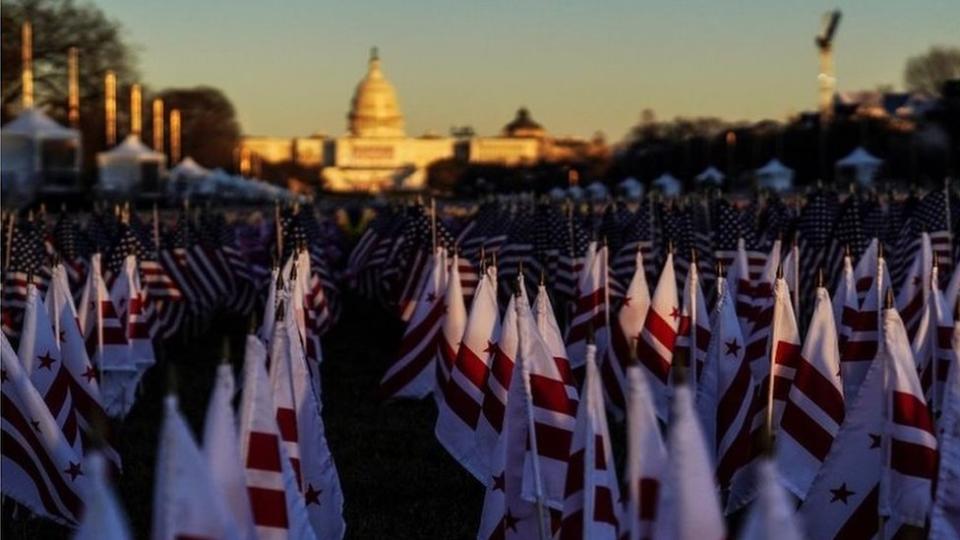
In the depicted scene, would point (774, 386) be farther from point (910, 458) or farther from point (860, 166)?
point (860, 166)

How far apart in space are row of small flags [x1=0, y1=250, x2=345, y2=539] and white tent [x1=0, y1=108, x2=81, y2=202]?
120ft

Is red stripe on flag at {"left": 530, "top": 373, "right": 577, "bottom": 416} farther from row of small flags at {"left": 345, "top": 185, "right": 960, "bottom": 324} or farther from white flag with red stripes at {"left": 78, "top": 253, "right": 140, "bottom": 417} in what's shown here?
row of small flags at {"left": 345, "top": 185, "right": 960, "bottom": 324}

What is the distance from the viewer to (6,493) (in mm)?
10312

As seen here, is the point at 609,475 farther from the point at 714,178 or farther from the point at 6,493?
the point at 714,178

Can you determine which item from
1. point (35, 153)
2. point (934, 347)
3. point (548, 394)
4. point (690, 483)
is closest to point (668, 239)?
point (934, 347)

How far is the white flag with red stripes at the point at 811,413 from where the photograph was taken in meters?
10.2

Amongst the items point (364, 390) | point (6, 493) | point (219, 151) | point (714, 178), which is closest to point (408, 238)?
point (364, 390)

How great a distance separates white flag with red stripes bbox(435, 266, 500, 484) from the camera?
1148 centimetres

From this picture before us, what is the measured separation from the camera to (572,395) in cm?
957

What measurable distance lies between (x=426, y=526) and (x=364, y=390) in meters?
8.07

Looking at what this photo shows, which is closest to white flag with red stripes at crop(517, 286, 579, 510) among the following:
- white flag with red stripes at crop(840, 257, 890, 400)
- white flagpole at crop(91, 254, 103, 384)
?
white flag with red stripes at crop(840, 257, 890, 400)

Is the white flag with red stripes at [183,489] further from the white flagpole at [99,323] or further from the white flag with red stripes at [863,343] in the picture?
the white flagpole at [99,323]

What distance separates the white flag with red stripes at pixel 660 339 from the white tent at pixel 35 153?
37123 millimetres

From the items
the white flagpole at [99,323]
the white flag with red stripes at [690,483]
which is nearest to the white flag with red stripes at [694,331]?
the white flagpole at [99,323]
